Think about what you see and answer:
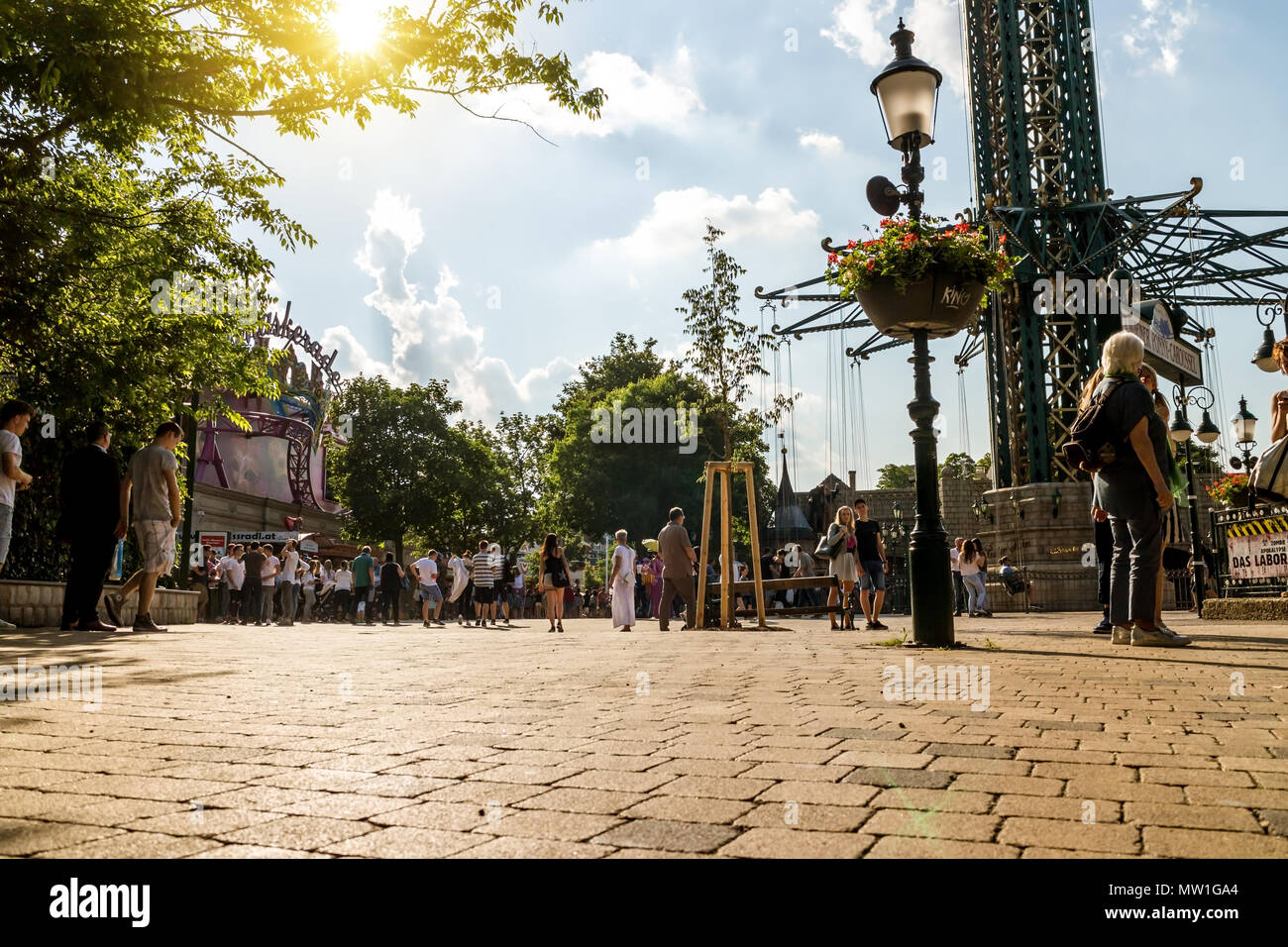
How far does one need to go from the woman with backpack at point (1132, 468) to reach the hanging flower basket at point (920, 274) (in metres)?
1.36

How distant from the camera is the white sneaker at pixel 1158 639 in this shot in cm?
696

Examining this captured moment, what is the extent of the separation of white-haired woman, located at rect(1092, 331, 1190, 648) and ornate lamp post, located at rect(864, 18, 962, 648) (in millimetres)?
1343

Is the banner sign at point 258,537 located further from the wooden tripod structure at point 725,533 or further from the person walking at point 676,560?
the wooden tripod structure at point 725,533

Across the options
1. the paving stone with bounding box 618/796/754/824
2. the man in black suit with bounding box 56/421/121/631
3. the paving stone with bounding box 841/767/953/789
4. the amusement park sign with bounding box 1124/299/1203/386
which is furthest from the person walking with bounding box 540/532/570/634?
the paving stone with bounding box 618/796/754/824

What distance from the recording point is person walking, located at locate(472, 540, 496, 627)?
1933cm

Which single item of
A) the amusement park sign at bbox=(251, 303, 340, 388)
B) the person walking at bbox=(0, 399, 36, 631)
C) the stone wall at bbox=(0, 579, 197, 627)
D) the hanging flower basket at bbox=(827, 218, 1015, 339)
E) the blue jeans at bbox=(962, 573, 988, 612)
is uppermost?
the amusement park sign at bbox=(251, 303, 340, 388)

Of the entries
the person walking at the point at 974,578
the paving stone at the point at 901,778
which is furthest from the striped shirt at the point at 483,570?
the paving stone at the point at 901,778

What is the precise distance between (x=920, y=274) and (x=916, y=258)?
15 cm

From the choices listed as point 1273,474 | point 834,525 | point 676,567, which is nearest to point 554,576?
point 676,567

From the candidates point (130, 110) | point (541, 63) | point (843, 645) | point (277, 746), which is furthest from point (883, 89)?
point (277, 746)

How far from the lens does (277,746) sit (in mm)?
3264

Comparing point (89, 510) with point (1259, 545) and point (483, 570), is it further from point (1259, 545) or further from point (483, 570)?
point (1259, 545)

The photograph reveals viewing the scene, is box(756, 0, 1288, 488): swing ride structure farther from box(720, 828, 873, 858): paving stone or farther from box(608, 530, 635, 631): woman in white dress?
box(720, 828, 873, 858): paving stone
